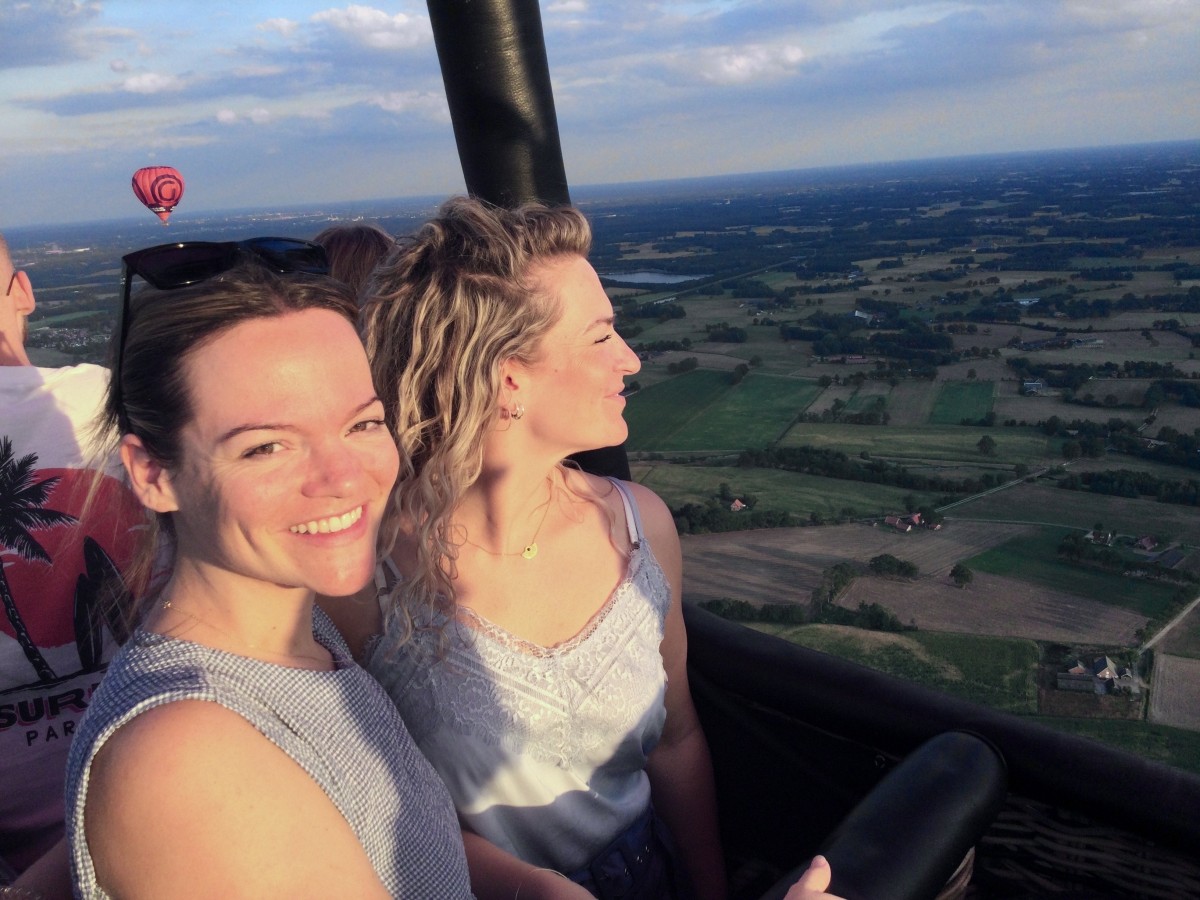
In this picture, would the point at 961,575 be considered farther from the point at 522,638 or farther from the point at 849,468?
the point at 522,638

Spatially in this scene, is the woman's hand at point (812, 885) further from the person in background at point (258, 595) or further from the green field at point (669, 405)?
the green field at point (669, 405)

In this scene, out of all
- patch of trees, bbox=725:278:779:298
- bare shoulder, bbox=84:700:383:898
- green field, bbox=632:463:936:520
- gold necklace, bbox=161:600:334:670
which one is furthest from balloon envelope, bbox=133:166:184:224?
patch of trees, bbox=725:278:779:298

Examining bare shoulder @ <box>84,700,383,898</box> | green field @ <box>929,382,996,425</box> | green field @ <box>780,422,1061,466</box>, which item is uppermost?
bare shoulder @ <box>84,700,383,898</box>

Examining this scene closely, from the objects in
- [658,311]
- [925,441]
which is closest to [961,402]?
[925,441]

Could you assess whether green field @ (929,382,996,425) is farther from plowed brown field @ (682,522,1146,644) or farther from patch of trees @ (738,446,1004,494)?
plowed brown field @ (682,522,1146,644)

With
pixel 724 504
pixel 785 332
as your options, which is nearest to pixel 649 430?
pixel 724 504

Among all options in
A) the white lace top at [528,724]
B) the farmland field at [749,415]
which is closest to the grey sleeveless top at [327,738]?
the white lace top at [528,724]

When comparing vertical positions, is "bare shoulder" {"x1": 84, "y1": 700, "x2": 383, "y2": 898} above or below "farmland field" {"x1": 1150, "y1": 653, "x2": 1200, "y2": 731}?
above
